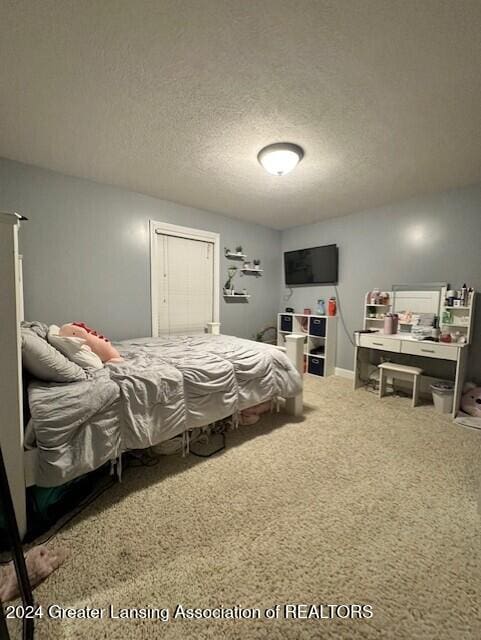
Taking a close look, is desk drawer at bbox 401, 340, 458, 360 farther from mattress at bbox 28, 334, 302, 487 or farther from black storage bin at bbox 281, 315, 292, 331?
black storage bin at bbox 281, 315, 292, 331

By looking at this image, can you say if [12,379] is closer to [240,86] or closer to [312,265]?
[240,86]

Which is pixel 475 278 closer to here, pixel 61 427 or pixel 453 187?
pixel 453 187

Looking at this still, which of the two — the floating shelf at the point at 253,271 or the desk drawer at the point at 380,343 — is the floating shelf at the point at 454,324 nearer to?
the desk drawer at the point at 380,343

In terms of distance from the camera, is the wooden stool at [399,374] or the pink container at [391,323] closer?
the wooden stool at [399,374]

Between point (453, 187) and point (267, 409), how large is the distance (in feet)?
10.5

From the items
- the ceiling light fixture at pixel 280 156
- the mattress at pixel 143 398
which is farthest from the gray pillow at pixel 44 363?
the ceiling light fixture at pixel 280 156

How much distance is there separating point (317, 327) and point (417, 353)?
4.76 ft

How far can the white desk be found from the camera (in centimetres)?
264

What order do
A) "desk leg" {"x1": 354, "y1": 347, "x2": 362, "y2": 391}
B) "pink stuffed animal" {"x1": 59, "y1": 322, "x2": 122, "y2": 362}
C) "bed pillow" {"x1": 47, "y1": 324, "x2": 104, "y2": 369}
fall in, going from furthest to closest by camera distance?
1. "desk leg" {"x1": 354, "y1": 347, "x2": 362, "y2": 391}
2. "pink stuffed animal" {"x1": 59, "y1": 322, "x2": 122, "y2": 362}
3. "bed pillow" {"x1": 47, "y1": 324, "x2": 104, "y2": 369}

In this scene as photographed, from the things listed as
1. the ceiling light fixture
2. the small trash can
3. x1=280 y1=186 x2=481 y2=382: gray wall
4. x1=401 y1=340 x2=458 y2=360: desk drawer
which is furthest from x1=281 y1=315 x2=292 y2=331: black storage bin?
the ceiling light fixture

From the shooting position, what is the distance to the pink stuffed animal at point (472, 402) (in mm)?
2623

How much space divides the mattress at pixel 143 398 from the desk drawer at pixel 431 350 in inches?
56.4

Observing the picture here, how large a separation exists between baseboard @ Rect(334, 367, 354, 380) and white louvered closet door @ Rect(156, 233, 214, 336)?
2.14 m

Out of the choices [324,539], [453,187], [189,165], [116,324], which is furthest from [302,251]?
[324,539]
